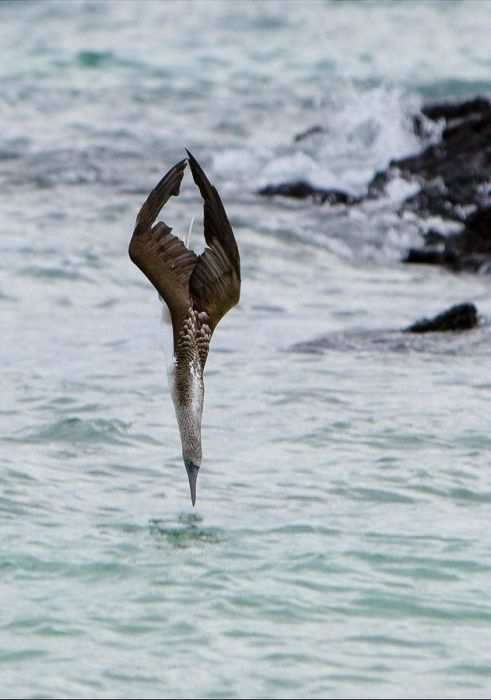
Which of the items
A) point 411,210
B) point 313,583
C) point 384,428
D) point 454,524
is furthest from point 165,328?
point 411,210

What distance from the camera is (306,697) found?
5566mm

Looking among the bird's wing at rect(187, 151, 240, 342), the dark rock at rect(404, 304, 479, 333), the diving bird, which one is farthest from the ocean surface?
the bird's wing at rect(187, 151, 240, 342)

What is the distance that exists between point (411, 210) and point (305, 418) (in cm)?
620

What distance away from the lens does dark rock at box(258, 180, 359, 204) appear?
1560cm

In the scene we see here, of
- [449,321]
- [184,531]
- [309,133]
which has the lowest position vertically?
[184,531]

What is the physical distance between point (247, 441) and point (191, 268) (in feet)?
6.97

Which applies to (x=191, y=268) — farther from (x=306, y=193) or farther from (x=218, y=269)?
(x=306, y=193)

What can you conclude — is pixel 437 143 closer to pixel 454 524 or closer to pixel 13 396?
pixel 13 396

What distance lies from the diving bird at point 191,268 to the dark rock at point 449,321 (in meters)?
4.16

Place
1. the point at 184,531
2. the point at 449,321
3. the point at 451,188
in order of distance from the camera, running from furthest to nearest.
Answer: the point at 451,188 < the point at 449,321 < the point at 184,531

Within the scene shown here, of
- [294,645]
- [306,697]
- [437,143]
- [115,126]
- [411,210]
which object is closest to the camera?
[306,697]

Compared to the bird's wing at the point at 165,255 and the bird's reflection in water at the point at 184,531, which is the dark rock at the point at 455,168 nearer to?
the bird's reflection in water at the point at 184,531

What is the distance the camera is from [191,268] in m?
6.62

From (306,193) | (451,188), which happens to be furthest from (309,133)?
(451,188)
